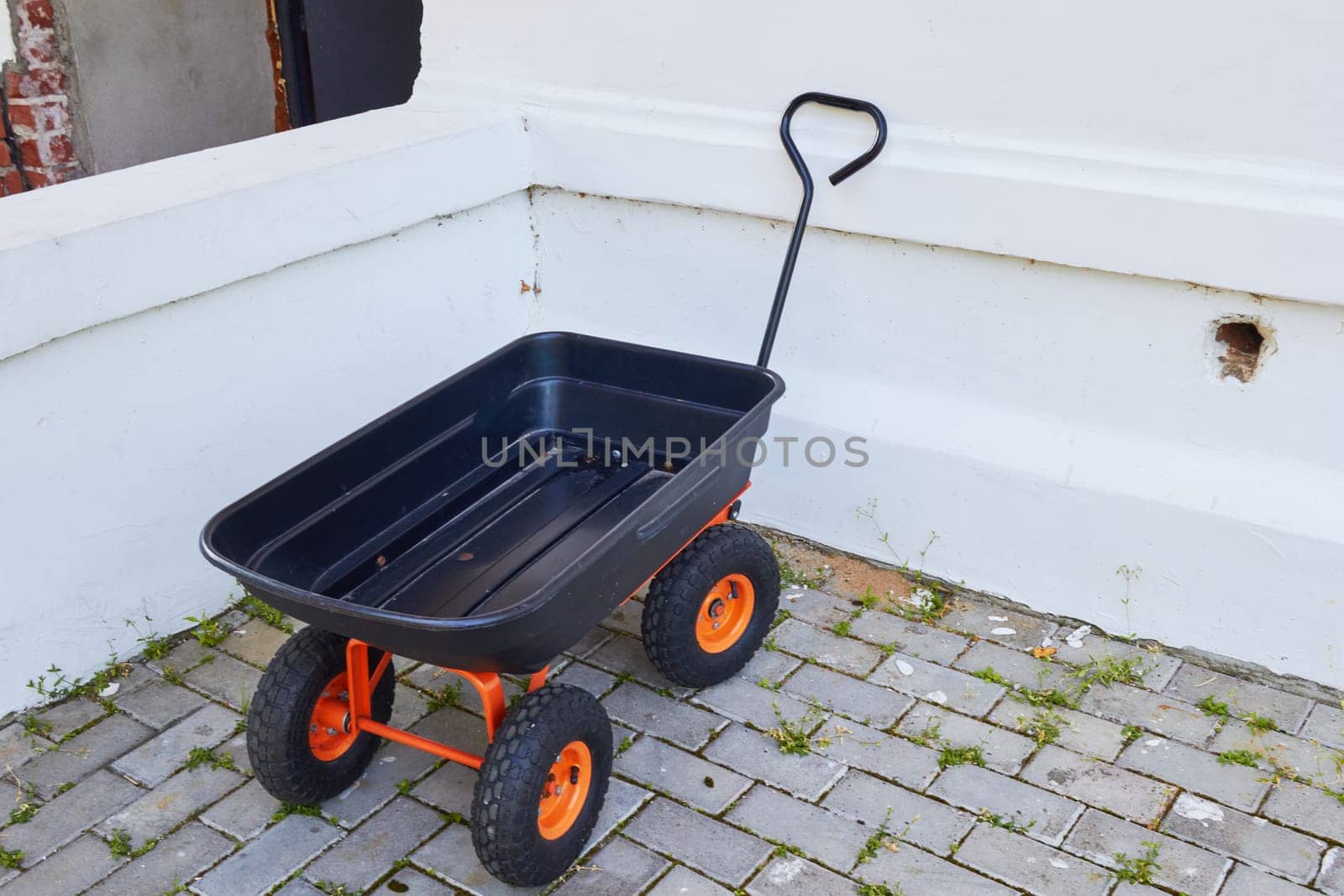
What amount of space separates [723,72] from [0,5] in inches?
115

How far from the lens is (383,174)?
146 inches

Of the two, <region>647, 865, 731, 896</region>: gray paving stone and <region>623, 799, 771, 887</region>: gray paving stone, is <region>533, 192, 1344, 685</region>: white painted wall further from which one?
<region>647, 865, 731, 896</region>: gray paving stone

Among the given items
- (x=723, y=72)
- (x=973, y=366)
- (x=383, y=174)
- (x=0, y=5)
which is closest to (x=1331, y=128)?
(x=973, y=366)

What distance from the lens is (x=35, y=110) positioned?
491 centimetres

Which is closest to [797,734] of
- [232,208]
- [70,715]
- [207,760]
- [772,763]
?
[772,763]

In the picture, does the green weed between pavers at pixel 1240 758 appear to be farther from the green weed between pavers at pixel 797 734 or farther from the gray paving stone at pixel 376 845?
the gray paving stone at pixel 376 845

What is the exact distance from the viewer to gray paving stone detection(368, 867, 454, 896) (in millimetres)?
2752

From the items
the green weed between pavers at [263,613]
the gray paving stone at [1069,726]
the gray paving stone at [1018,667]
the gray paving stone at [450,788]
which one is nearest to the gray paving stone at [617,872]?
the gray paving stone at [450,788]

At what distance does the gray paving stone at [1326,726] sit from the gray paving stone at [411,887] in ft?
7.17

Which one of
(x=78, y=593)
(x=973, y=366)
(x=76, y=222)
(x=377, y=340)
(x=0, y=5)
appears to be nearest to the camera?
(x=76, y=222)

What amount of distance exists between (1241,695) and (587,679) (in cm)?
176

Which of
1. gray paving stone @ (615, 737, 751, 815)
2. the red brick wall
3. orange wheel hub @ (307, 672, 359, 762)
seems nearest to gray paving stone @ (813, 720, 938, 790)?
gray paving stone @ (615, 737, 751, 815)

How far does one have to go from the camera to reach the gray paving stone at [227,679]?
338cm

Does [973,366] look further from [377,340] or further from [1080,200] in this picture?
[377,340]
